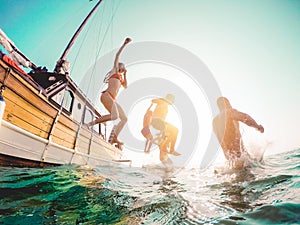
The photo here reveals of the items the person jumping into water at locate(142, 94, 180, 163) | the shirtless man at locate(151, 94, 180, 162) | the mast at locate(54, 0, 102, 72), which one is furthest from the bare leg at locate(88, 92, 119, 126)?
the shirtless man at locate(151, 94, 180, 162)

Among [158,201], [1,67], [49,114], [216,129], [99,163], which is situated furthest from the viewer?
[99,163]

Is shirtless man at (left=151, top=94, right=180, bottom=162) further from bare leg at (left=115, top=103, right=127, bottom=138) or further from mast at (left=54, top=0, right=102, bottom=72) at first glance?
mast at (left=54, top=0, right=102, bottom=72)

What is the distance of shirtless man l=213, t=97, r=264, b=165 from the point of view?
17.9 feet

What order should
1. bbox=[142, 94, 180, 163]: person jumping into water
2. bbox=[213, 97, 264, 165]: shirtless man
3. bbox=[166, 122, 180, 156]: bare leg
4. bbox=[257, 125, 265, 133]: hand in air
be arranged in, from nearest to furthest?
bbox=[257, 125, 265, 133]: hand in air, bbox=[213, 97, 264, 165]: shirtless man, bbox=[142, 94, 180, 163]: person jumping into water, bbox=[166, 122, 180, 156]: bare leg

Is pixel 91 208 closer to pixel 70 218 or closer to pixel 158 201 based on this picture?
pixel 70 218

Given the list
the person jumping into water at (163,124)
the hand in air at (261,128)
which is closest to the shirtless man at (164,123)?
the person jumping into water at (163,124)

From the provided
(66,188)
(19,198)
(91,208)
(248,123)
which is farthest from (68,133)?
(248,123)

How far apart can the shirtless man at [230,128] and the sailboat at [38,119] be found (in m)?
4.50

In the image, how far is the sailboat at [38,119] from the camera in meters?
3.33

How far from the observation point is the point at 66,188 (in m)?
2.52

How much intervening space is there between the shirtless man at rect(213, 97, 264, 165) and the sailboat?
4496mm

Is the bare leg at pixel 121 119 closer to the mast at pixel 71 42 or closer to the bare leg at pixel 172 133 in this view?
the mast at pixel 71 42

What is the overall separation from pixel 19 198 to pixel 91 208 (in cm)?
81

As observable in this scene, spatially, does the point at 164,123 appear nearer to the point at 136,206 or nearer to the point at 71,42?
the point at 71,42
